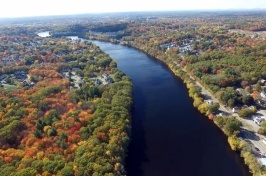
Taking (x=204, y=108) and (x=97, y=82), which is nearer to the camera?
(x=204, y=108)

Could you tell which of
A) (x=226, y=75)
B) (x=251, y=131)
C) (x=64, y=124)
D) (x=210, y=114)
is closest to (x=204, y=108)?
(x=210, y=114)

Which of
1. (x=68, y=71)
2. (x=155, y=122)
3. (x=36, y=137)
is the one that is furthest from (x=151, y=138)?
(x=68, y=71)

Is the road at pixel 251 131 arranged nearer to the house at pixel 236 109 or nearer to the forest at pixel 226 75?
the house at pixel 236 109

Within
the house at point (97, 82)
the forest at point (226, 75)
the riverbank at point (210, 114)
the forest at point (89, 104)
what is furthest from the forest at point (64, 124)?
the forest at point (226, 75)

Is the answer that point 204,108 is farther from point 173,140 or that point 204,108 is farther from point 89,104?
point 89,104

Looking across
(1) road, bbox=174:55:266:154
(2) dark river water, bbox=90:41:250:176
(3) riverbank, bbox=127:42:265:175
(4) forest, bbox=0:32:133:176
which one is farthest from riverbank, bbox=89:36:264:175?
(4) forest, bbox=0:32:133:176

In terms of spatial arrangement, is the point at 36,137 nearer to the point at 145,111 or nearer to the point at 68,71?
the point at 145,111

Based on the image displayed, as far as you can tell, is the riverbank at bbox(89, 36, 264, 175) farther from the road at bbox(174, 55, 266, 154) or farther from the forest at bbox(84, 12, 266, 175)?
the road at bbox(174, 55, 266, 154)

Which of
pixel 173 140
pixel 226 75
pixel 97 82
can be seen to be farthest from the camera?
pixel 97 82
